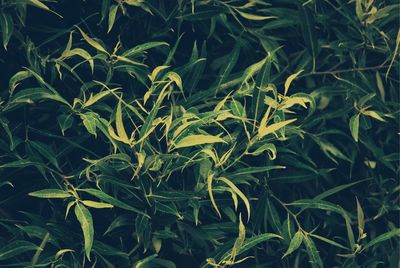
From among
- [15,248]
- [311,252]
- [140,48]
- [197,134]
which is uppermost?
[140,48]

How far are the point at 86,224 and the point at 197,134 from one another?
0.82 ft

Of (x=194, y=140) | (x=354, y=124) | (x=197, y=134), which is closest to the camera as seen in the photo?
(x=194, y=140)

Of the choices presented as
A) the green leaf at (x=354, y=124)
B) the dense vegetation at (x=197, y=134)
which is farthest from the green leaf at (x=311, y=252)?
the green leaf at (x=354, y=124)

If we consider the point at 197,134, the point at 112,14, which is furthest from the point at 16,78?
the point at 197,134

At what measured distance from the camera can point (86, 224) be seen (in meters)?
1.15

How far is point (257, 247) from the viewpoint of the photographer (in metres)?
1.36

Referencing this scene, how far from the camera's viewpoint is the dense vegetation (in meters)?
1.20

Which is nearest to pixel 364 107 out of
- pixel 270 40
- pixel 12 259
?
pixel 270 40

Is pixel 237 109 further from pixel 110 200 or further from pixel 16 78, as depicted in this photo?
pixel 16 78

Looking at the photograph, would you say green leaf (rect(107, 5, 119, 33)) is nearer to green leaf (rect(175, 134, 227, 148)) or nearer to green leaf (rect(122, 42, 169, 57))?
green leaf (rect(122, 42, 169, 57))

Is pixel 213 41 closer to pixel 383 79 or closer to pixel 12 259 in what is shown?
pixel 383 79

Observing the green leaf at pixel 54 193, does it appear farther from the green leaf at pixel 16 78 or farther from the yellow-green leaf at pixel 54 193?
the green leaf at pixel 16 78

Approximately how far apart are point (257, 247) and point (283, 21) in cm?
46

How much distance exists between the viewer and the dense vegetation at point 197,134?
1.20 m
